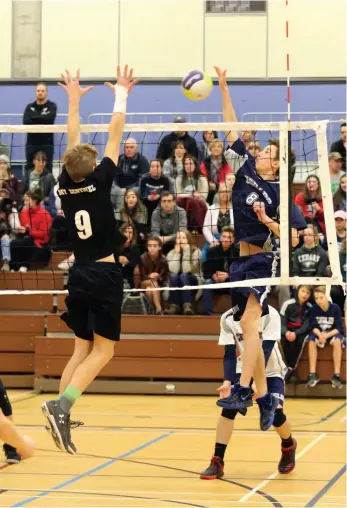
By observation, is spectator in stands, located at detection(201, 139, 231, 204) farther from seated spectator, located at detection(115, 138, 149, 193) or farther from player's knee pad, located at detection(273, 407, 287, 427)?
player's knee pad, located at detection(273, 407, 287, 427)

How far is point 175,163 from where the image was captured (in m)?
16.3

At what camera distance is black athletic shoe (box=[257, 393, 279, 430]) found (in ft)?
25.4

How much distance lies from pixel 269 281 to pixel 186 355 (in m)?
7.86

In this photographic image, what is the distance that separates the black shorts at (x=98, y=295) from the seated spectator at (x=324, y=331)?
823 centimetres

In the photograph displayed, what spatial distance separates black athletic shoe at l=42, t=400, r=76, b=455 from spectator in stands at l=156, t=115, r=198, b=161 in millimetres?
9967

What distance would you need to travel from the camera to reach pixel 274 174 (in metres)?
8.33

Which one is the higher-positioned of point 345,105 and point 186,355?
point 345,105

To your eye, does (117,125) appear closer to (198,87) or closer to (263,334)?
(198,87)

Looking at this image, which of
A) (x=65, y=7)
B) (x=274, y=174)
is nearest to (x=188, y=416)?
(x=274, y=174)

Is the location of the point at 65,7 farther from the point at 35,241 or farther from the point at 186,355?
the point at 186,355

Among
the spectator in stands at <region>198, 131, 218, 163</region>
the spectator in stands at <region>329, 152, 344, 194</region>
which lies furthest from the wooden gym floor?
the spectator in stands at <region>329, 152, 344, 194</region>

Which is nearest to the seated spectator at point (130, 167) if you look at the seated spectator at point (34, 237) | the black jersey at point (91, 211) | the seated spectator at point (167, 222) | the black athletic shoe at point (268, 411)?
the seated spectator at point (167, 222)

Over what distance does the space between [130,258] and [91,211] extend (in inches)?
342

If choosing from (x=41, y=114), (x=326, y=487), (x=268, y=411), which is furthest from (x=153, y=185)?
(x=326, y=487)
